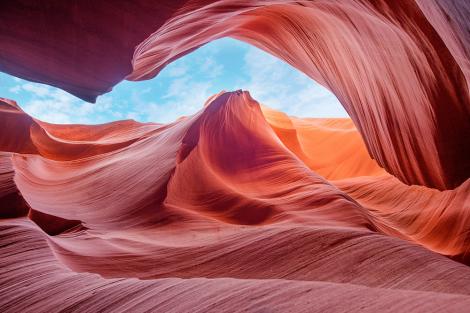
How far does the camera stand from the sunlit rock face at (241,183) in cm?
228

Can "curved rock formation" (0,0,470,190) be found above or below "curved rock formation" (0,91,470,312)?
above

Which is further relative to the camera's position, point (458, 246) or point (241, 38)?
point (241, 38)

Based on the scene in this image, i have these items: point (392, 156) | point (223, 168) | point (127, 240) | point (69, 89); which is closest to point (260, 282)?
point (127, 240)

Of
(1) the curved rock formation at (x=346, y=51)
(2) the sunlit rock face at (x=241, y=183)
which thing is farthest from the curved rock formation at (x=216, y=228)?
(1) the curved rock formation at (x=346, y=51)

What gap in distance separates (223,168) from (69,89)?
389cm

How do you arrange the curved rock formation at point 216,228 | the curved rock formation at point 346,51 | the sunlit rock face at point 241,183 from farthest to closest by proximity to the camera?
the curved rock formation at point 346,51 → the sunlit rock face at point 241,183 → the curved rock formation at point 216,228

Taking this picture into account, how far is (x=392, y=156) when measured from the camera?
6047mm

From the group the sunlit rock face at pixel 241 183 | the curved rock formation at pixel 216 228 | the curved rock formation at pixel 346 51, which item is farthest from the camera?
the curved rock formation at pixel 346 51

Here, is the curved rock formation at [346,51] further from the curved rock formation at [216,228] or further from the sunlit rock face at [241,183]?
the curved rock formation at [216,228]

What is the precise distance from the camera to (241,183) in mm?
7520

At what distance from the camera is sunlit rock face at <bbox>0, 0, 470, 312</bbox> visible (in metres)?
→ 2.28

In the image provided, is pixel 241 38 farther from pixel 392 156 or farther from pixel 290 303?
pixel 290 303

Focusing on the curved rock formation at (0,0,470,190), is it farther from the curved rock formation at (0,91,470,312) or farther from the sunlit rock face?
the curved rock formation at (0,91,470,312)

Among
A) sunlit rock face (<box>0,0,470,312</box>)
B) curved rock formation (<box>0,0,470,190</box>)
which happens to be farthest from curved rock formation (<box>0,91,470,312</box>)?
curved rock formation (<box>0,0,470,190</box>)
